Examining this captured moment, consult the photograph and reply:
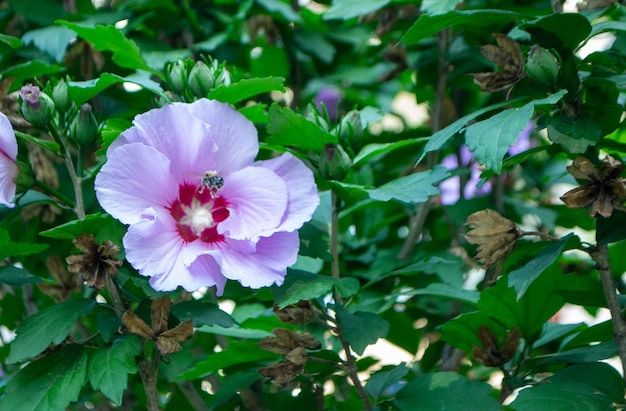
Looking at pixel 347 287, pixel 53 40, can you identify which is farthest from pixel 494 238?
pixel 53 40

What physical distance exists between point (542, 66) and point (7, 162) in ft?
1.94

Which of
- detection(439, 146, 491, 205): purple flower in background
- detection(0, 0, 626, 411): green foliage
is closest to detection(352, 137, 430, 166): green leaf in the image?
detection(0, 0, 626, 411): green foliage

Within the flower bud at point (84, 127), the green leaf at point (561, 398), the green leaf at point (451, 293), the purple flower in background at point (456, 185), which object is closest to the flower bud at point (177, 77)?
the flower bud at point (84, 127)

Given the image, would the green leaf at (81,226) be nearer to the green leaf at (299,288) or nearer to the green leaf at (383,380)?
the green leaf at (299,288)

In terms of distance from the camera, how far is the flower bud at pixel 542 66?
929 mm

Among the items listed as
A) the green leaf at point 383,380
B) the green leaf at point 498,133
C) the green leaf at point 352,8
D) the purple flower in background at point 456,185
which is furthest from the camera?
the purple flower in background at point 456,185

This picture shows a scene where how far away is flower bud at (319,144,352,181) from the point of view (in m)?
1.01

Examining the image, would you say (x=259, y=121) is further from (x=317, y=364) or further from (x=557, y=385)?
(x=557, y=385)

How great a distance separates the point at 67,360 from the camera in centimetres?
99

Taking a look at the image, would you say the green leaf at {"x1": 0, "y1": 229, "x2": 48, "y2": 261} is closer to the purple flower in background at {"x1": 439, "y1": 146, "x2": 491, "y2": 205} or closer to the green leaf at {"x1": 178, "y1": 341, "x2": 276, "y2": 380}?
the green leaf at {"x1": 178, "y1": 341, "x2": 276, "y2": 380}

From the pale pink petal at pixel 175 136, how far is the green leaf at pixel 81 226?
8 centimetres

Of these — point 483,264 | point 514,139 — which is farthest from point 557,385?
point 514,139

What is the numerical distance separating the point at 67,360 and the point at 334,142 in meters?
0.40

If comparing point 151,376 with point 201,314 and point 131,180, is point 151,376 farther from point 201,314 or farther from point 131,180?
point 131,180
